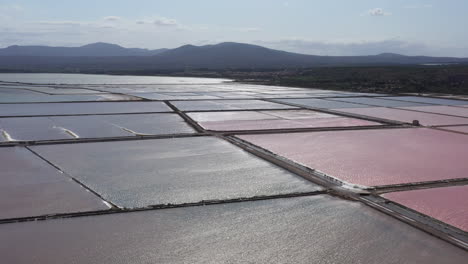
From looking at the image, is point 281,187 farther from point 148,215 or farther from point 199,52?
point 199,52

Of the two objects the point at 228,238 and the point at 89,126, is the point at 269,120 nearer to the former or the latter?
the point at 89,126

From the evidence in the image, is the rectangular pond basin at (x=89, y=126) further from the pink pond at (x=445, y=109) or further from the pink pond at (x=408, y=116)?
the pink pond at (x=445, y=109)

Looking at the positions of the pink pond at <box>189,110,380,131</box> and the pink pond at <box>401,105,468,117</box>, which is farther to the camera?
the pink pond at <box>401,105,468,117</box>

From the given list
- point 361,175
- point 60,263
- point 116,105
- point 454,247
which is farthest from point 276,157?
point 116,105

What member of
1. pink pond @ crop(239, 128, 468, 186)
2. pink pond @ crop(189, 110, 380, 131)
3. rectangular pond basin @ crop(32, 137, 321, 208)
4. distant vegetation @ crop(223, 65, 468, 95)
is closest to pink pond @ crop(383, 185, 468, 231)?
pink pond @ crop(239, 128, 468, 186)

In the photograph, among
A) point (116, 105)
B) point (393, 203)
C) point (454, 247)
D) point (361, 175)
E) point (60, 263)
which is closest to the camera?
point (60, 263)

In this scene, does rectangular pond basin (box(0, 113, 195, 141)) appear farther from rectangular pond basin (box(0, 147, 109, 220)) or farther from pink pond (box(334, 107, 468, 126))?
pink pond (box(334, 107, 468, 126))

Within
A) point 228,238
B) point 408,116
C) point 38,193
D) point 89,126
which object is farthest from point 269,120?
point 228,238
